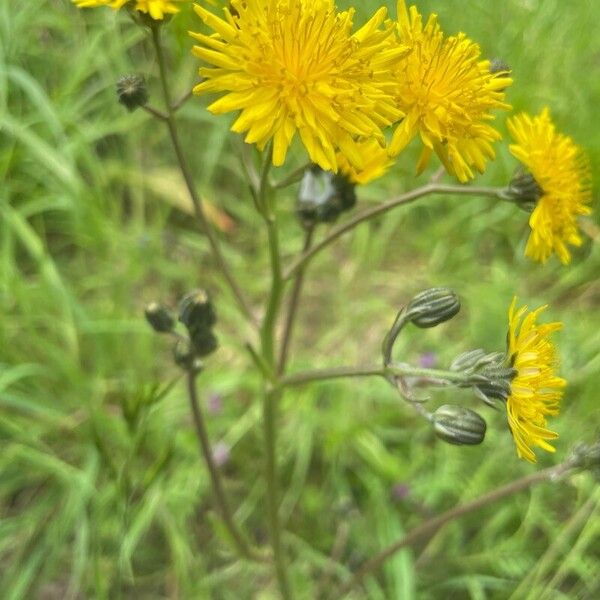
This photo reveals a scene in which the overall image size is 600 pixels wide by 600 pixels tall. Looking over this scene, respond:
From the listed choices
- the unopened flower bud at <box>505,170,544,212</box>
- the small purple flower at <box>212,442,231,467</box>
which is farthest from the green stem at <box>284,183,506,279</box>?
the small purple flower at <box>212,442,231,467</box>

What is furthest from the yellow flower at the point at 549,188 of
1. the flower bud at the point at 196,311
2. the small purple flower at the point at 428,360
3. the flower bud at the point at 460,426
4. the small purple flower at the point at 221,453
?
the small purple flower at the point at 221,453

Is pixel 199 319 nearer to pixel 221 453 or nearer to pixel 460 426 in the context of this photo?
pixel 460 426

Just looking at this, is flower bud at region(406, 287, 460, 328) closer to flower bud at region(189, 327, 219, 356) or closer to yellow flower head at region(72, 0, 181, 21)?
flower bud at region(189, 327, 219, 356)

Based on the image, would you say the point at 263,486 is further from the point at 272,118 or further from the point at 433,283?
the point at 272,118

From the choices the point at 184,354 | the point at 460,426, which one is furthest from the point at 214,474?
the point at 460,426

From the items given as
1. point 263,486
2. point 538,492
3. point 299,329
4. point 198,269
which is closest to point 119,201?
point 198,269

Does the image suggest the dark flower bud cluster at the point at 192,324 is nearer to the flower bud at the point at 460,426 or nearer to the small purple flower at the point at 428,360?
the flower bud at the point at 460,426
